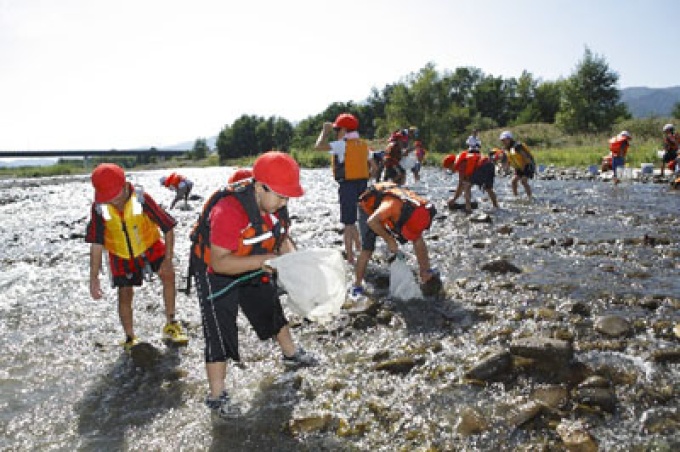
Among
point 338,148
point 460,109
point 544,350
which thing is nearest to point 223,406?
point 544,350

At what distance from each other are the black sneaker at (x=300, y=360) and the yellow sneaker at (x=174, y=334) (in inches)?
55.7

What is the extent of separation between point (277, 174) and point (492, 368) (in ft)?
7.96

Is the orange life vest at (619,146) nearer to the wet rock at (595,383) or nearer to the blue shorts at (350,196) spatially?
the blue shorts at (350,196)

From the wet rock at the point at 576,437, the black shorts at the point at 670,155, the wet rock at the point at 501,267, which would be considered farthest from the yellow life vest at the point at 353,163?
the black shorts at the point at 670,155

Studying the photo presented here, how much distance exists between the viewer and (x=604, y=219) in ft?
36.8

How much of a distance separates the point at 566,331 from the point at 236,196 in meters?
3.54

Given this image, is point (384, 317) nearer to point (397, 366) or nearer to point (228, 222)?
point (397, 366)

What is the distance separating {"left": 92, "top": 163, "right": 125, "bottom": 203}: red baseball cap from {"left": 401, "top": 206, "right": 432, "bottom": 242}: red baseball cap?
3.18 metres

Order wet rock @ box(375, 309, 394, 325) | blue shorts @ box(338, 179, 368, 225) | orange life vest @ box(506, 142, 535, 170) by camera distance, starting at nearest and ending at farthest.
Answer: wet rock @ box(375, 309, 394, 325), blue shorts @ box(338, 179, 368, 225), orange life vest @ box(506, 142, 535, 170)

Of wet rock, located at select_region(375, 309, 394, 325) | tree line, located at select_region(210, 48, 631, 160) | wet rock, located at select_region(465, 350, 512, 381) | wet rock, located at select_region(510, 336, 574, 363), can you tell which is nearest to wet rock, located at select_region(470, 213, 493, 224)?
wet rock, located at select_region(375, 309, 394, 325)

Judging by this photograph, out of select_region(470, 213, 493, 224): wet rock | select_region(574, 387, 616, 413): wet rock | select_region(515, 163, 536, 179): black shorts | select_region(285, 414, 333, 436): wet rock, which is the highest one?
select_region(515, 163, 536, 179): black shorts

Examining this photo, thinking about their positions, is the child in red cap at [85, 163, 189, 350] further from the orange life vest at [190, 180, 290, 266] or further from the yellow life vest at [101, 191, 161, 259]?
the orange life vest at [190, 180, 290, 266]

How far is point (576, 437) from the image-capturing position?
10.3 feet

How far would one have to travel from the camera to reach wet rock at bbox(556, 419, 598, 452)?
307 cm
